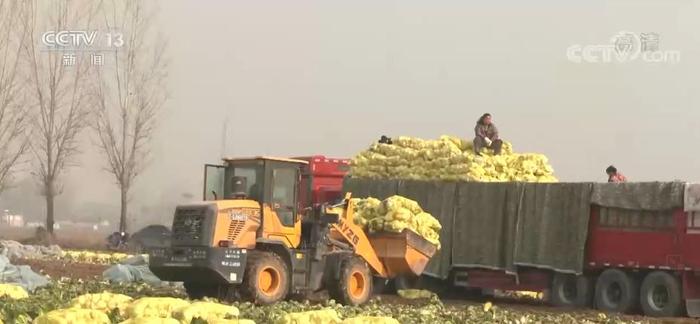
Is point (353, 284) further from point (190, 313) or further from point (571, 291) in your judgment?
point (190, 313)

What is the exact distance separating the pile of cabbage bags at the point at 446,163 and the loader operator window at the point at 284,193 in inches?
221

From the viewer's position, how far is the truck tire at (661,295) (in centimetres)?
1598

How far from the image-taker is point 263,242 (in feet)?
49.3

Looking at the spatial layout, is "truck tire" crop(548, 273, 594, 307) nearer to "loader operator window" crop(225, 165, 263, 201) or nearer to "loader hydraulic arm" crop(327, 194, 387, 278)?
"loader hydraulic arm" crop(327, 194, 387, 278)

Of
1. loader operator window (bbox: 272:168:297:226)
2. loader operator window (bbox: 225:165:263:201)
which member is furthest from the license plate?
loader operator window (bbox: 272:168:297:226)

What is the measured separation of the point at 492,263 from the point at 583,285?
87.0 inches

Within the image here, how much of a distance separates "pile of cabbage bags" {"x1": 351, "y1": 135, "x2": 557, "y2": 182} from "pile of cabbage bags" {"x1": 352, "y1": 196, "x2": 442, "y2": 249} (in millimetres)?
2379

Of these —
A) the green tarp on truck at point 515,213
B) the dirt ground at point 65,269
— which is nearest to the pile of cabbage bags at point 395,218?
the green tarp on truck at point 515,213

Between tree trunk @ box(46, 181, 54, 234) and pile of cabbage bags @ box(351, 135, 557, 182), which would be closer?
pile of cabbage bags @ box(351, 135, 557, 182)

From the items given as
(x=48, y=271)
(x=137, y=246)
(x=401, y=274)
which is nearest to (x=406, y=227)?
(x=401, y=274)

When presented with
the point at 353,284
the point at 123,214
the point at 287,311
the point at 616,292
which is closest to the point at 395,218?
the point at 353,284

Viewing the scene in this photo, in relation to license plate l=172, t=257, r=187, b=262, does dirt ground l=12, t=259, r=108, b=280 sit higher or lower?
lower

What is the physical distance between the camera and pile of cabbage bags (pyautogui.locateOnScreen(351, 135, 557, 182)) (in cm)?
2020

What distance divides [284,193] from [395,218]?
2919 millimetres
